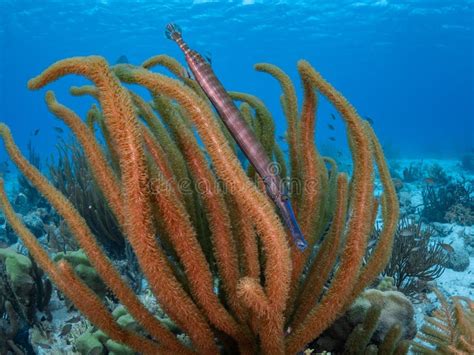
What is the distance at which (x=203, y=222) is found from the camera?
331cm

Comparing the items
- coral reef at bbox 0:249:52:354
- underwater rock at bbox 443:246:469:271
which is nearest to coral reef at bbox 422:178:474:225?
underwater rock at bbox 443:246:469:271

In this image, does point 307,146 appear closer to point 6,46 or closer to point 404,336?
point 404,336

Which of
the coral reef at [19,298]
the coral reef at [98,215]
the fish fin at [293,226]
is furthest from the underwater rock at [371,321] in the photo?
the coral reef at [98,215]

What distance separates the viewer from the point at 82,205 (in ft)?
23.0

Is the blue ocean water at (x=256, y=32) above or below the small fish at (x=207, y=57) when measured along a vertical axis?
above

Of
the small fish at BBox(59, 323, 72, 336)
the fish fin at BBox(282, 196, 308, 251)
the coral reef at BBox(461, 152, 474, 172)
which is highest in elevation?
the fish fin at BBox(282, 196, 308, 251)

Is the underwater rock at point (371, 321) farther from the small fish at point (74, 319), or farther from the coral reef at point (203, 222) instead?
the small fish at point (74, 319)

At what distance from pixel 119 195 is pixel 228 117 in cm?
94

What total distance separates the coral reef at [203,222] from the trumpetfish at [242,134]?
23 cm

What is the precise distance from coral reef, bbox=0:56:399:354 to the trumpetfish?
0.23m

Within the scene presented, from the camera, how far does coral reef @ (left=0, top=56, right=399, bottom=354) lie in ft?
6.16

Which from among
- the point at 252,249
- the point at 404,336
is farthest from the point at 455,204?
the point at 252,249

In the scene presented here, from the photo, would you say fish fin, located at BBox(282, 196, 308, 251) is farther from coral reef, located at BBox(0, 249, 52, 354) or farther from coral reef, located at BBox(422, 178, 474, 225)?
coral reef, located at BBox(422, 178, 474, 225)

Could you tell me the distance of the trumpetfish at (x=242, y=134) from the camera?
98.9 inches
